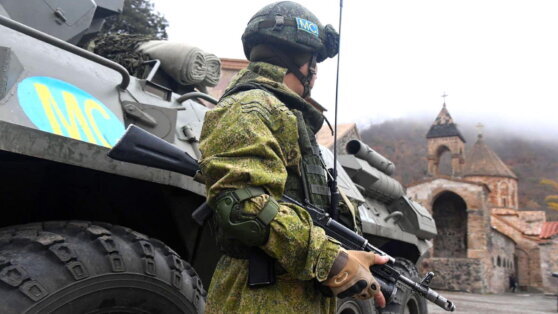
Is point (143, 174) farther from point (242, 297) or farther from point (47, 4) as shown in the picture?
point (47, 4)

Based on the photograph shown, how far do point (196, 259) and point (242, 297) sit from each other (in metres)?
1.36

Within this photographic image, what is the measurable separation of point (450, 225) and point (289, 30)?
35.6 metres

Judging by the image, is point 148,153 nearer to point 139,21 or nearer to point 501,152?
point 139,21

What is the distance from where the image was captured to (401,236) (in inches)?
221

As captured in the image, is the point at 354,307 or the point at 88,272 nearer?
the point at 88,272

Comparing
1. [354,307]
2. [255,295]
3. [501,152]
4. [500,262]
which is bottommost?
[354,307]

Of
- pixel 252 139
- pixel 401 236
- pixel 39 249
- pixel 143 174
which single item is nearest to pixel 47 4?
pixel 143 174

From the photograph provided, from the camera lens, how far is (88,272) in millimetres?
2209

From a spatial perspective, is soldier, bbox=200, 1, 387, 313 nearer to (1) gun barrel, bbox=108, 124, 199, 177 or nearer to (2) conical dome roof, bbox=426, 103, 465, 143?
(1) gun barrel, bbox=108, 124, 199, 177

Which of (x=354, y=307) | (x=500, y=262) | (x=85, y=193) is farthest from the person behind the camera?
(x=500, y=262)

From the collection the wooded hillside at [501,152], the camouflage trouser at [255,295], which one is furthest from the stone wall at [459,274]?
the wooded hillside at [501,152]

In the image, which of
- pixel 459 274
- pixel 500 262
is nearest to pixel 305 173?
pixel 459 274

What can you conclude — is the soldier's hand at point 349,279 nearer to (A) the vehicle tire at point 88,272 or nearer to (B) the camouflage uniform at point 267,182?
(B) the camouflage uniform at point 267,182

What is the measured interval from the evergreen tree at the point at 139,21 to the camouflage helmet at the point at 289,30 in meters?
10.8
